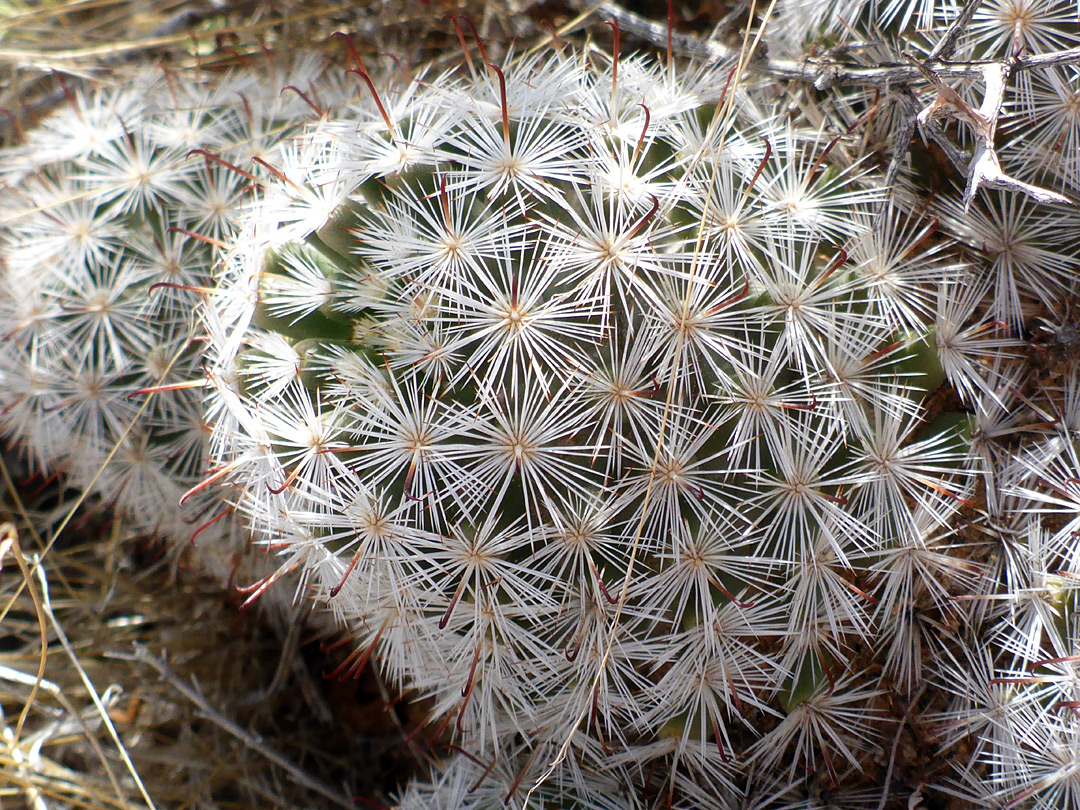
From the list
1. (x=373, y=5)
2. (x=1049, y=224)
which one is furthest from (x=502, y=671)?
(x=373, y=5)

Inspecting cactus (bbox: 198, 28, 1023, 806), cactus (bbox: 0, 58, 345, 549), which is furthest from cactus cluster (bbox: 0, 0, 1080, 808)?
cactus (bbox: 0, 58, 345, 549)

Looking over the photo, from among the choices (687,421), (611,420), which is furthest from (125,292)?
(687,421)

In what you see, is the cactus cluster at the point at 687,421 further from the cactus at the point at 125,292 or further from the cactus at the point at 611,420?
the cactus at the point at 125,292

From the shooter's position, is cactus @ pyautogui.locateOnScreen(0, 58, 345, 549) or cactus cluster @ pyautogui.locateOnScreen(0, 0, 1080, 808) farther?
cactus @ pyautogui.locateOnScreen(0, 58, 345, 549)

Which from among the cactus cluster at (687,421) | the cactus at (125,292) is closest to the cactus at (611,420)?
the cactus cluster at (687,421)

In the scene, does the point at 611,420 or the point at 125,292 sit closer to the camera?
the point at 611,420

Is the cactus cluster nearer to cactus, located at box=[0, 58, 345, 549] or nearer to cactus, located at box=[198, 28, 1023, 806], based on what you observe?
cactus, located at box=[198, 28, 1023, 806]

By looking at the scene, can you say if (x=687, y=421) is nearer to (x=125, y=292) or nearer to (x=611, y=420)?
(x=611, y=420)

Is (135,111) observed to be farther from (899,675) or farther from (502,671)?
(899,675)
